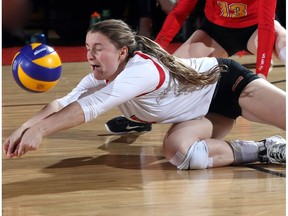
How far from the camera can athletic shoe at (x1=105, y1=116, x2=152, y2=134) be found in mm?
4211

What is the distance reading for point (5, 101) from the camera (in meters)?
5.25

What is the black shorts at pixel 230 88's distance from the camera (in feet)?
11.6

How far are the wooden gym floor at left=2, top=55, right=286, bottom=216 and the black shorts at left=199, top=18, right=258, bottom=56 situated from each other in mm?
476

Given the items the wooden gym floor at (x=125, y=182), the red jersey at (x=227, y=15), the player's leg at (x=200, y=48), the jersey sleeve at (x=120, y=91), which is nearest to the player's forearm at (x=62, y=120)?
the jersey sleeve at (x=120, y=91)

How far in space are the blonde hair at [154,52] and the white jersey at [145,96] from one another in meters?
0.04

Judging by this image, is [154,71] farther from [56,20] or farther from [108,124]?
[56,20]

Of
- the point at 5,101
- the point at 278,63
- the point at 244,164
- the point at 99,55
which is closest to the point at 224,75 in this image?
the point at 244,164

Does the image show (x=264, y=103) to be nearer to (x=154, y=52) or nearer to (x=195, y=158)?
(x=195, y=158)

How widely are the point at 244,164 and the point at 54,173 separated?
0.84 metres

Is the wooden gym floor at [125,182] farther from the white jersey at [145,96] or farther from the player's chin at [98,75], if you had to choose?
the player's chin at [98,75]

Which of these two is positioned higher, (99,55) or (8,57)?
(99,55)

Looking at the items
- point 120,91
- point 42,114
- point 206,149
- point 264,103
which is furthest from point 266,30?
point 42,114

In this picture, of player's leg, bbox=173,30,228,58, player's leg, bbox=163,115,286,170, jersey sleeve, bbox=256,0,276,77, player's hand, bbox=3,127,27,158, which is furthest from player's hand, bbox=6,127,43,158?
player's leg, bbox=173,30,228,58

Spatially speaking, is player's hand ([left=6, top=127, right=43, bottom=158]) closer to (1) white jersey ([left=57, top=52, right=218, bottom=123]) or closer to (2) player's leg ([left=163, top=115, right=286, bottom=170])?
(1) white jersey ([left=57, top=52, right=218, bottom=123])
